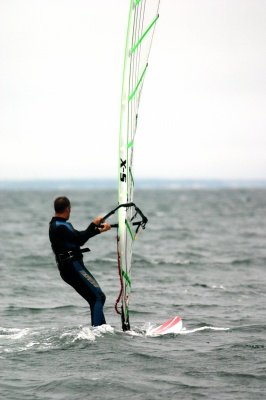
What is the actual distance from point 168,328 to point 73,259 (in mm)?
2007

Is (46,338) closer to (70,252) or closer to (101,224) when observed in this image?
(70,252)

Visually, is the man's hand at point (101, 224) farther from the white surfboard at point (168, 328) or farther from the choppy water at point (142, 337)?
the white surfboard at point (168, 328)

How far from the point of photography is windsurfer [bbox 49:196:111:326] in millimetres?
8172

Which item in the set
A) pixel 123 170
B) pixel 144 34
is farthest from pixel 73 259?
pixel 144 34

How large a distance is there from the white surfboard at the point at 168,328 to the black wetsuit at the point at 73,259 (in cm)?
114

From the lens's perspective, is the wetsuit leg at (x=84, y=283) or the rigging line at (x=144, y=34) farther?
the wetsuit leg at (x=84, y=283)

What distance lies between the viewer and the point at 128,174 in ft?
26.9

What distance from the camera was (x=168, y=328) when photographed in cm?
955

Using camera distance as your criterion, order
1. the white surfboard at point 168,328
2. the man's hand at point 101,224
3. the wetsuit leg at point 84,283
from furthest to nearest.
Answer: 1. the white surfboard at point 168,328
2. the wetsuit leg at point 84,283
3. the man's hand at point 101,224

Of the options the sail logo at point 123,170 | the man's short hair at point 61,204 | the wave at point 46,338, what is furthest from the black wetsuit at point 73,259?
the sail logo at point 123,170

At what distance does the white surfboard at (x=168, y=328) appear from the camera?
9328 millimetres

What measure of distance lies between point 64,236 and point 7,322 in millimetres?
2591

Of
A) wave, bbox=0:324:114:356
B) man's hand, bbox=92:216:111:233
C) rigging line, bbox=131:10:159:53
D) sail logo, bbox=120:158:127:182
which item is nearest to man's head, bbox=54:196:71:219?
man's hand, bbox=92:216:111:233

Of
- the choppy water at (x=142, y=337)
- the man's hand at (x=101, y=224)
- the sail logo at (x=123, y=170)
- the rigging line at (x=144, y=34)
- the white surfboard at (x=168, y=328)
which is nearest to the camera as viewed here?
the choppy water at (x=142, y=337)
